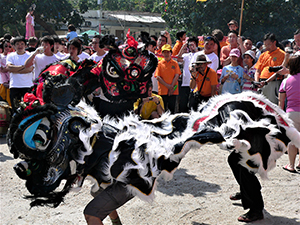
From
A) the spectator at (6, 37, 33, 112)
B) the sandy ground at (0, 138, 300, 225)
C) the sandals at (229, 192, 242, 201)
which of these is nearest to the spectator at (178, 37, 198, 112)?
the sandy ground at (0, 138, 300, 225)

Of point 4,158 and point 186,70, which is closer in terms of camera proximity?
point 4,158

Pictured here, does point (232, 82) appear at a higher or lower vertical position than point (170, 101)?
higher

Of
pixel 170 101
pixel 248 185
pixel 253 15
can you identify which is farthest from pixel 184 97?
pixel 253 15

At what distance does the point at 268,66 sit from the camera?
6852 mm

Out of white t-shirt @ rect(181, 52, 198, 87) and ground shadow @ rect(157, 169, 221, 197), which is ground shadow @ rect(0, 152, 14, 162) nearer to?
ground shadow @ rect(157, 169, 221, 197)

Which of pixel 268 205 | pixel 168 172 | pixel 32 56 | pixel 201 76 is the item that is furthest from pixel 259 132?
pixel 32 56

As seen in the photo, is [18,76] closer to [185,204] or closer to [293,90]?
[185,204]

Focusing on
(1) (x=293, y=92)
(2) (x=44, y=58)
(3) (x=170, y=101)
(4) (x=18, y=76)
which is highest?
(2) (x=44, y=58)

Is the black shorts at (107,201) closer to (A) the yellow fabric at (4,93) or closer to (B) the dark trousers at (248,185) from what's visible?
(B) the dark trousers at (248,185)

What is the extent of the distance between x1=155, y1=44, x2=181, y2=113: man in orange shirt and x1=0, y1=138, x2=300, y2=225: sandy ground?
2.23m

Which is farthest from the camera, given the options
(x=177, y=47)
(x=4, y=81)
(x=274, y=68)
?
(x=177, y=47)

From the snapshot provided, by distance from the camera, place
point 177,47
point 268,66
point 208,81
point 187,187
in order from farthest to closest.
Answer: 1. point 177,47
2. point 268,66
3. point 208,81
4. point 187,187

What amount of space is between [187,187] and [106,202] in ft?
7.10

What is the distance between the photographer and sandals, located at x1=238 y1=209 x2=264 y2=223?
369cm
